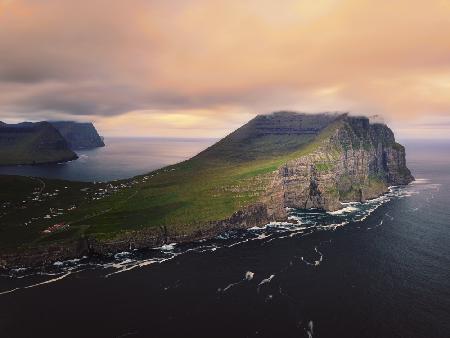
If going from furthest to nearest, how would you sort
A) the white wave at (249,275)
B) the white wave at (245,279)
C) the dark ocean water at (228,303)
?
the white wave at (249,275)
the white wave at (245,279)
the dark ocean water at (228,303)

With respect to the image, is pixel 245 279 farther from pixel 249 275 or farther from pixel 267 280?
pixel 267 280

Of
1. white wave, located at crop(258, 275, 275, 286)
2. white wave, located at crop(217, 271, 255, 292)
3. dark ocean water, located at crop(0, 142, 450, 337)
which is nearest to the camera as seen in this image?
dark ocean water, located at crop(0, 142, 450, 337)

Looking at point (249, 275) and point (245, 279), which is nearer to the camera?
point (245, 279)

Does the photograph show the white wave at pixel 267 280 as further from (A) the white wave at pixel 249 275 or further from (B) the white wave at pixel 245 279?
(A) the white wave at pixel 249 275

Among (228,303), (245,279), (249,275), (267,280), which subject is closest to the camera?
(228,303)

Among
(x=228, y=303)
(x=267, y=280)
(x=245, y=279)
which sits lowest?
(x=228, y=303)

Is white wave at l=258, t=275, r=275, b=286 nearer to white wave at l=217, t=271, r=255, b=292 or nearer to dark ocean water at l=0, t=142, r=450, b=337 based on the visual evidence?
dark ocean water at l=0, t=142, r=450, b=337

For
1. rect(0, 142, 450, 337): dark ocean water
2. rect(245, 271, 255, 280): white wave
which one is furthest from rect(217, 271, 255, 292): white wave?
rect(0, 142, 450, 337): dark ocean water

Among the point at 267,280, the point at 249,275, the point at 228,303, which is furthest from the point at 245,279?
the point at 228,303

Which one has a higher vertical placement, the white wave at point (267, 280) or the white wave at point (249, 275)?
the white wave at point (249, 275)

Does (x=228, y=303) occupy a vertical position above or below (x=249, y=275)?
below

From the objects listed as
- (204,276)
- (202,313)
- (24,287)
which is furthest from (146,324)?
(24,287)

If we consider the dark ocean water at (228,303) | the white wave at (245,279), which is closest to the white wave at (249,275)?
the white wave at (245,279)
